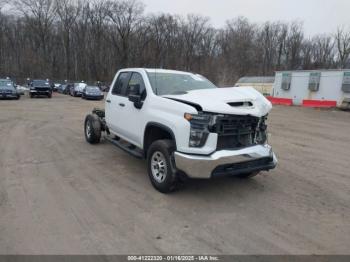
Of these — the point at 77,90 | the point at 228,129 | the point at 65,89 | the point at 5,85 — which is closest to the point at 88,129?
the point at 228,129

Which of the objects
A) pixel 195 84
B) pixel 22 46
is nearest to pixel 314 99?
pixel 195 84

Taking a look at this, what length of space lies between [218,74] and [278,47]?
21.3 meters

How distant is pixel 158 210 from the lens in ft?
13.6

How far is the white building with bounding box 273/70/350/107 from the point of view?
23.7m

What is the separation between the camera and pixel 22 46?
64.5 metres

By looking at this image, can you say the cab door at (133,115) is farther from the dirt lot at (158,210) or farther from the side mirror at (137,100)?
the dirt lot at (158,210)

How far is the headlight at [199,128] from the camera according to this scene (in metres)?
4.16

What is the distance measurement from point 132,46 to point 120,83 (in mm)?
63521

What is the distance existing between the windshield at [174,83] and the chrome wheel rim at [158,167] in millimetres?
1103

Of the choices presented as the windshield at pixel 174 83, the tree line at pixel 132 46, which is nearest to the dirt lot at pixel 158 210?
the windshield at pixel 174 83

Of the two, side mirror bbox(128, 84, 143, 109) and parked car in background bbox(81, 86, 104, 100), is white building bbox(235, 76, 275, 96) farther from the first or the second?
side mirror bbox(128, 84, 143, 109)

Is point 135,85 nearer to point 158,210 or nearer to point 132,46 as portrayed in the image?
point 158,210

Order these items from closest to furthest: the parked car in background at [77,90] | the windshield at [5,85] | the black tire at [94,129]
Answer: the black tire at [94,129], the windshield at [5,85], the parked car in background at [77,90]

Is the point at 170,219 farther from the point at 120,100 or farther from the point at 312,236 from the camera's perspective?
the point at 120,100
